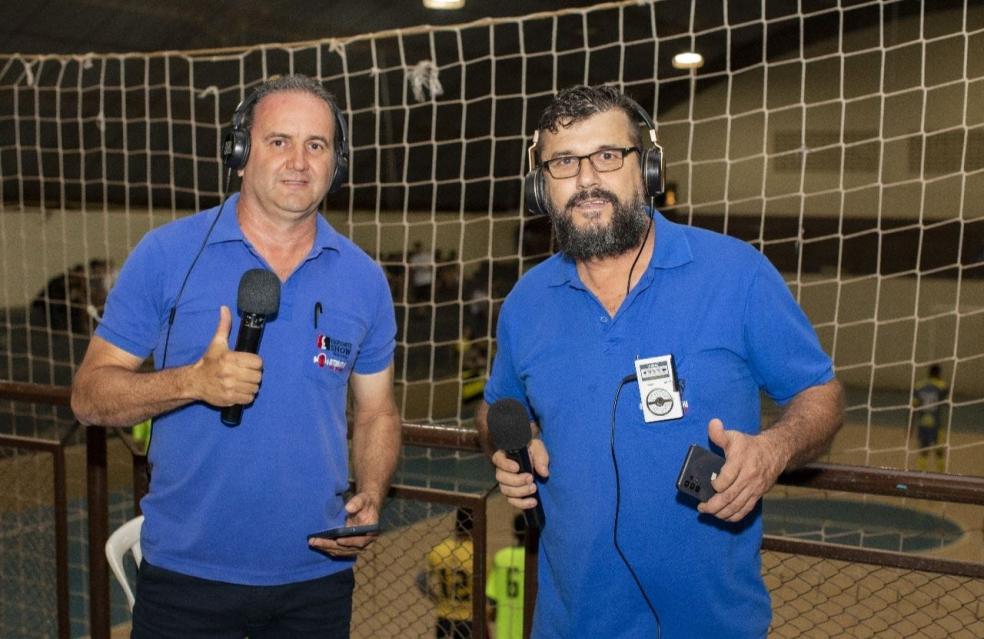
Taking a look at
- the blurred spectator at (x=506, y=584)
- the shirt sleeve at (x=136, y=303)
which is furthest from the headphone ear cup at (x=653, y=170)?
the blurred spectator at (x=506, y=584)

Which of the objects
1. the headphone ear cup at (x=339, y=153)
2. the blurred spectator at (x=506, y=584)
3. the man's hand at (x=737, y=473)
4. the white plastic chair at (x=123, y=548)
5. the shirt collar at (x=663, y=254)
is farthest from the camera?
the blurred spectator at (x=506, y=584)

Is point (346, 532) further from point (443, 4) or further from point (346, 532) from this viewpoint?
point (443, 4)

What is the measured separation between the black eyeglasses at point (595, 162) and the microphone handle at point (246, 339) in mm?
622

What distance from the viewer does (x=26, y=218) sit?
36.8ft

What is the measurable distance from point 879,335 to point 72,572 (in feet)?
38.7

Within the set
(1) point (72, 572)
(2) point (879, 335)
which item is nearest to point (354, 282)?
(1) point (72, 572)

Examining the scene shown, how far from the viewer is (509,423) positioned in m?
1.65

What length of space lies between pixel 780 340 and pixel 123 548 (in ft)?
5.58

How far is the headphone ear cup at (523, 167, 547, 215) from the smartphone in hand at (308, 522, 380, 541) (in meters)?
0.73

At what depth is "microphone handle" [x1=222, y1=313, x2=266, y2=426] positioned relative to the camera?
1688 millimetres

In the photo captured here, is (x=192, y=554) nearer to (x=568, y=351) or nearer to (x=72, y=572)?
(x=568, y=351)

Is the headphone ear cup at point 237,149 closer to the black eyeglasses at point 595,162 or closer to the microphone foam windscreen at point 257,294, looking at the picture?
the microphone foam windscreen at point 257,294

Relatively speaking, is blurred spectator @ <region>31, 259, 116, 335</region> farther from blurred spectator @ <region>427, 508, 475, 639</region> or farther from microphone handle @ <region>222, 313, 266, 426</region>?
microphone handle @ <region>222, 313, 266, 426</region>

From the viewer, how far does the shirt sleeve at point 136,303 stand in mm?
1896
